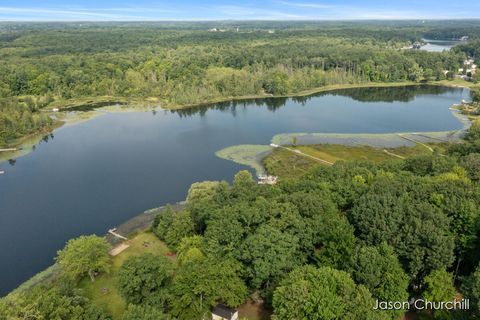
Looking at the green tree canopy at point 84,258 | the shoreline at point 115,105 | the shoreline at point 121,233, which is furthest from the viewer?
the shoreline at point 115,105

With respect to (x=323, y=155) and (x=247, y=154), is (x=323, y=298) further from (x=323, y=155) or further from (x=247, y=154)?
(x=247, y=154)

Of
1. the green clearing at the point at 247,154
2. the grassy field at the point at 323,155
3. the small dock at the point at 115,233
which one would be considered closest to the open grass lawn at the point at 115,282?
the small dock at the point at 115,233

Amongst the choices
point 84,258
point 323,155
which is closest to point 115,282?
point 84,258

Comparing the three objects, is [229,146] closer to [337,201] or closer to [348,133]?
[348,133]

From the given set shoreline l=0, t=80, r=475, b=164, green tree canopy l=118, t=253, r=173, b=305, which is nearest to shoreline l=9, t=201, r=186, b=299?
green tree canopy l=118, t=253, r=173, b=305

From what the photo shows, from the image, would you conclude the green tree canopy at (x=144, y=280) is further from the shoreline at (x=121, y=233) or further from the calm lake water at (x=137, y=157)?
the calm lake water at (x=137, y=157)
